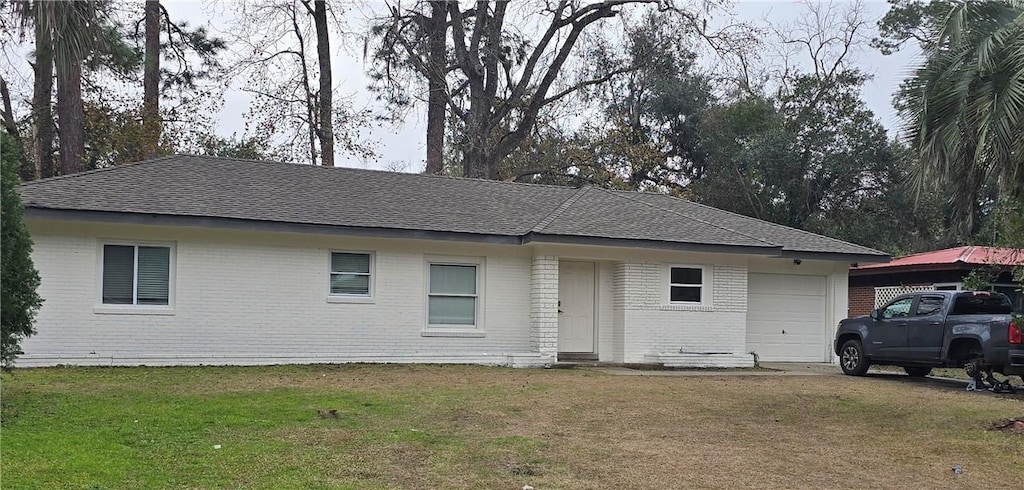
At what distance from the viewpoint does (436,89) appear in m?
34.5

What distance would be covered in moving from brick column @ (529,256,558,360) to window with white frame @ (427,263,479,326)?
4.06 feet

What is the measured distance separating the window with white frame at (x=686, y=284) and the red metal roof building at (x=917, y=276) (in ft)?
18.4

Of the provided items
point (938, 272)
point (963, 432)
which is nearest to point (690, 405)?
point (963, 432)

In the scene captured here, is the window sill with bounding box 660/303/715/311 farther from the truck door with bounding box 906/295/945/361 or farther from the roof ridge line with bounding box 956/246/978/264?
the roof ridge line with bounding box 956/246/978/264

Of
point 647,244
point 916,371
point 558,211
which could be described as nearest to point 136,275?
point 558,211

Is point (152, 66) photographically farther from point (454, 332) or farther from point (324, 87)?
A: point (454, 332)

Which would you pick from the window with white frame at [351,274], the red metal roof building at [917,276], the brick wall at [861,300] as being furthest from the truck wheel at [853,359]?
the brick wall at [861,300]

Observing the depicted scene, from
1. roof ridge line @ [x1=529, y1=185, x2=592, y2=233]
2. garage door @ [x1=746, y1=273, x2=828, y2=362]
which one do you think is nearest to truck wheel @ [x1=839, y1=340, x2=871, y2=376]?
garage door @ [x1=746, y1=273, x2=828, y2=362]

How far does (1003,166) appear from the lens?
424 inches

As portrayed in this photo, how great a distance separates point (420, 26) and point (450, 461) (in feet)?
96.2

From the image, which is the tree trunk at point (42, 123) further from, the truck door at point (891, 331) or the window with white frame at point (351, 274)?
the truck door at point (891, 331)

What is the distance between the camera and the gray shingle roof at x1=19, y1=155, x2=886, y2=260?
16.2 meters

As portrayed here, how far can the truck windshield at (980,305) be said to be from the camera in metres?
16.1

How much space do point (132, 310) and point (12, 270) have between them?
238 inches
